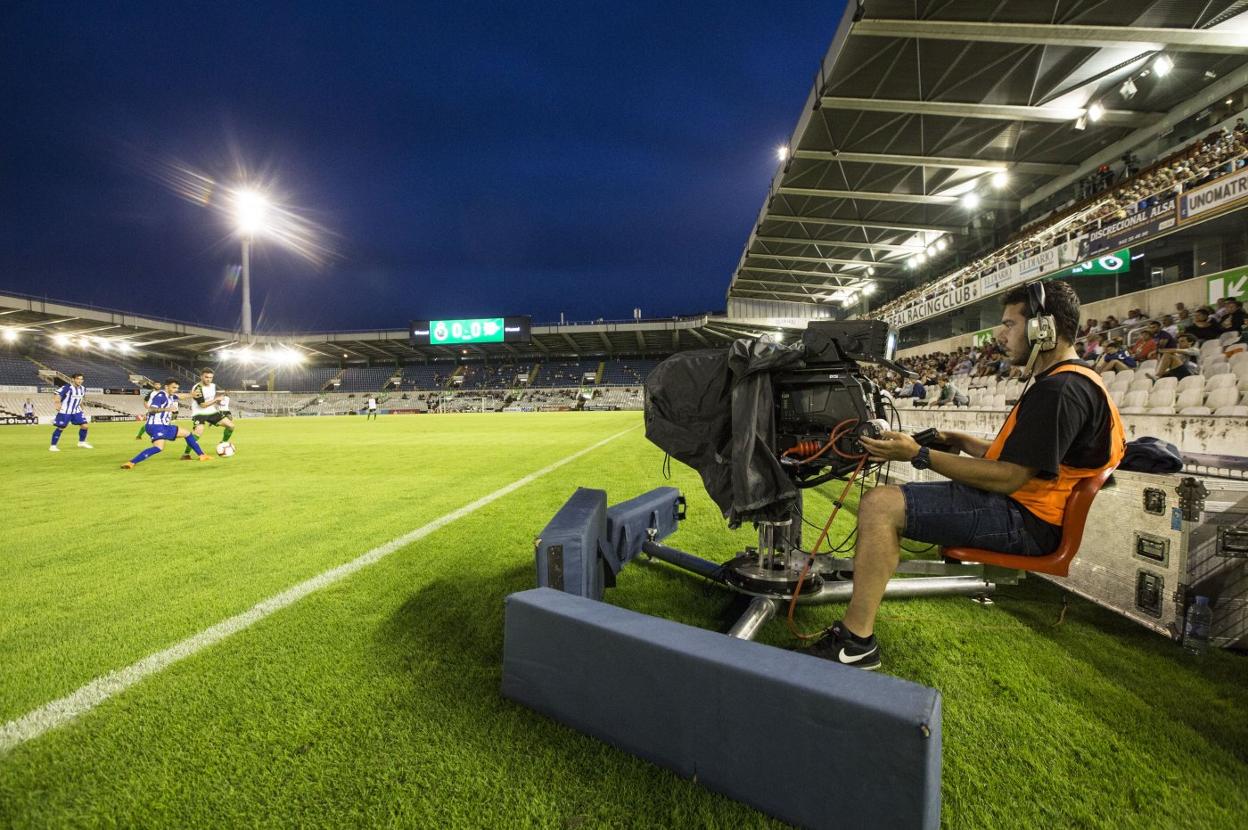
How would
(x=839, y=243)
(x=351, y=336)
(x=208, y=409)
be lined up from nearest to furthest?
(x=208, y=409) < (x=839, y=243) < (x=351, y=336)

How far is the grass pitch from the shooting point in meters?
1.24

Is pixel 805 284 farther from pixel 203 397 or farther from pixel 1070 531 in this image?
pixel 1070 531

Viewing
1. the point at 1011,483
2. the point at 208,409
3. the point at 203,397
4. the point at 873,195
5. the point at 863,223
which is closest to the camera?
the point at 1011,483

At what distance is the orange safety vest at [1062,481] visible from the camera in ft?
5.75

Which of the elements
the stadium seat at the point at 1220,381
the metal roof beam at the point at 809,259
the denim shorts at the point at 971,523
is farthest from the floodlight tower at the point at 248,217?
→ the stadium seat at the point at 1220,381

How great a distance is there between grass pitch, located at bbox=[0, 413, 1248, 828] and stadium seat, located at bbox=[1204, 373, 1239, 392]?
607 centimetres

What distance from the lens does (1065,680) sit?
1.87 m

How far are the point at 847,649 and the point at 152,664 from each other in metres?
2.63

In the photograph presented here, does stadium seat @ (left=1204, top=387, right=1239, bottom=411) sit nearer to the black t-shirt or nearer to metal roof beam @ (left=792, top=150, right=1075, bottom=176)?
the black t-shirt

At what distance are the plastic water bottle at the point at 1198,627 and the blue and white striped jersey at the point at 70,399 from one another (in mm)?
17639

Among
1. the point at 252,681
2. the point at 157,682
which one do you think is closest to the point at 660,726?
the point at 252,681

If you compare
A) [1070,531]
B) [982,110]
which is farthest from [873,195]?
[1070,531]

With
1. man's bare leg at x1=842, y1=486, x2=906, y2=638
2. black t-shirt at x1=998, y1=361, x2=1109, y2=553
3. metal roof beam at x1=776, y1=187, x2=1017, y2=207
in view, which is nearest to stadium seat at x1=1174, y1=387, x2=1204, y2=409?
black t-shirt at x1=998, y1=361, x2=1109, y2=553

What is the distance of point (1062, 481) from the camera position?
1810 mm
